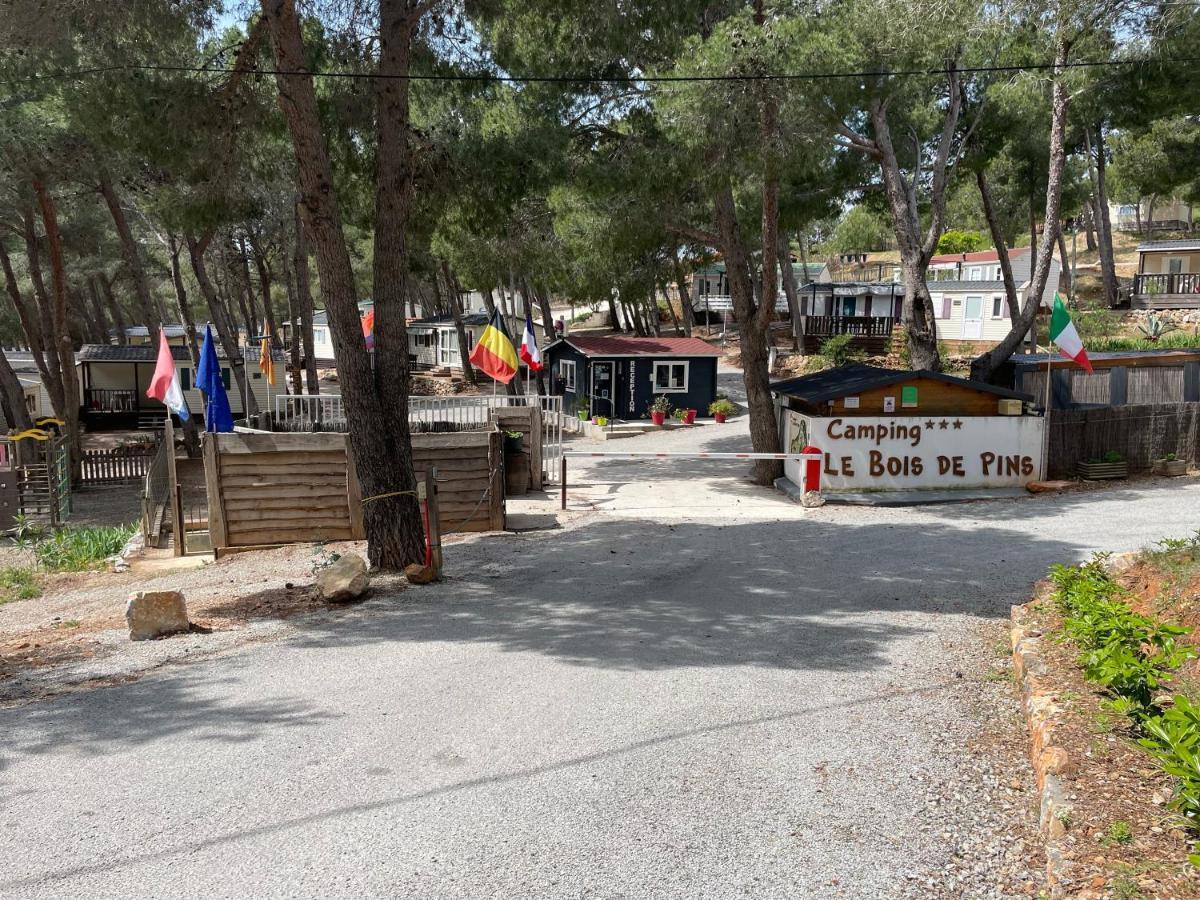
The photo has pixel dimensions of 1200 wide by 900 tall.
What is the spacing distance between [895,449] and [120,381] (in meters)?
29.5

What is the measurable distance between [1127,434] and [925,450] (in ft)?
12.9

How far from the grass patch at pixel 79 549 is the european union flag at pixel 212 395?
2865mm

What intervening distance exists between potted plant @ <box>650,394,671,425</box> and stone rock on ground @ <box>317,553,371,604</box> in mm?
20560

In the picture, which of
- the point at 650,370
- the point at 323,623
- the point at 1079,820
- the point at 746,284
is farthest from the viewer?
the point at 650,370

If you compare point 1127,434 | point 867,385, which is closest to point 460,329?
point 867,385

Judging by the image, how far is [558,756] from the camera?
19.7 feet

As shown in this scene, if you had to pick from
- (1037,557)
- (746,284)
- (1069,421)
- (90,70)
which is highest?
(90,70)

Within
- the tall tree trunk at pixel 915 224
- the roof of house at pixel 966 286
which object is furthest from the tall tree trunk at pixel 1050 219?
the roof of house at pixel 966 286

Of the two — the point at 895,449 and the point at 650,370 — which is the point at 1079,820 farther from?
the point at 650,370

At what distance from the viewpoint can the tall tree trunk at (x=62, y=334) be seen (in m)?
22.5

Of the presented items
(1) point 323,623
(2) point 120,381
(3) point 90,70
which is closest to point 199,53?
(3) point 90,70

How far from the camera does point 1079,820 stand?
461 centimetres

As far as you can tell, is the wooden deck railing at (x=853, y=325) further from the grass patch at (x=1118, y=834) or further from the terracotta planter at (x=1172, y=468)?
the grass patch at (x=1118, y=834)

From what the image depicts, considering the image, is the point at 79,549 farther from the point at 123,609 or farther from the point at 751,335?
the point at 751,335
